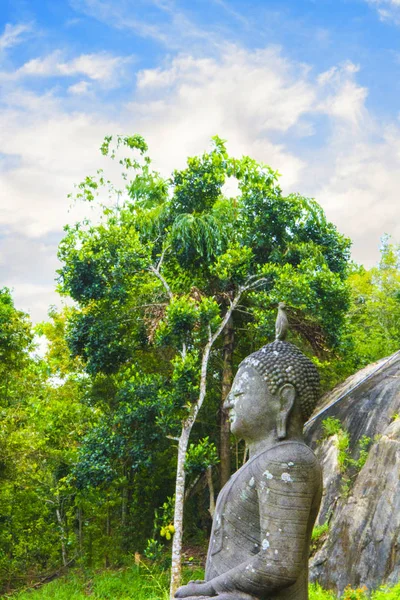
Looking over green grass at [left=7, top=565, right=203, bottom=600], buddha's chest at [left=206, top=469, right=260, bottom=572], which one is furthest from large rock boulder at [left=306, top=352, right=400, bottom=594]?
buddha's chest at [left=206, top=469, right=260, bottom=572]

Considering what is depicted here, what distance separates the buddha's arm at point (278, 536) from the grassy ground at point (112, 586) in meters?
9.34

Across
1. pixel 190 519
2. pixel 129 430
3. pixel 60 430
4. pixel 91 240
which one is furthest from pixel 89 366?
pixel 190 519

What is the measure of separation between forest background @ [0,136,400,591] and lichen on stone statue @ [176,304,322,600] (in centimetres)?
812

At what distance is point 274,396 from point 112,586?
38.1ft

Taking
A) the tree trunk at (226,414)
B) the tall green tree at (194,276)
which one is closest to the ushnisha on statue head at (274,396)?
the tall green tree at (194,276)

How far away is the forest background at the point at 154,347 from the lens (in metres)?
12.6

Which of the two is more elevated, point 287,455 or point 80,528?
point 287,455

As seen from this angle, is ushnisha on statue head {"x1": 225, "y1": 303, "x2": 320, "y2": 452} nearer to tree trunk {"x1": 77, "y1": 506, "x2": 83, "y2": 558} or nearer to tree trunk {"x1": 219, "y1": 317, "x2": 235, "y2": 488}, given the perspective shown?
tree trunk {"x1": 219, "y1": 317, "x2": 235, "y2": 488}

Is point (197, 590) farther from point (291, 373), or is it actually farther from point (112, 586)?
point (112, 586)

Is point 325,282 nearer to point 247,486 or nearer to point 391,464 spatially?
point 391,464

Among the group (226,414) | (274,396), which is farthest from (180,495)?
(274,396)

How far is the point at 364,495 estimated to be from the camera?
9.93 meters

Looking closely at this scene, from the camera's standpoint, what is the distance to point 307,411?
3.71m

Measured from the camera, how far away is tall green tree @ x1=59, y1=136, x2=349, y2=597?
1227 centimetres
